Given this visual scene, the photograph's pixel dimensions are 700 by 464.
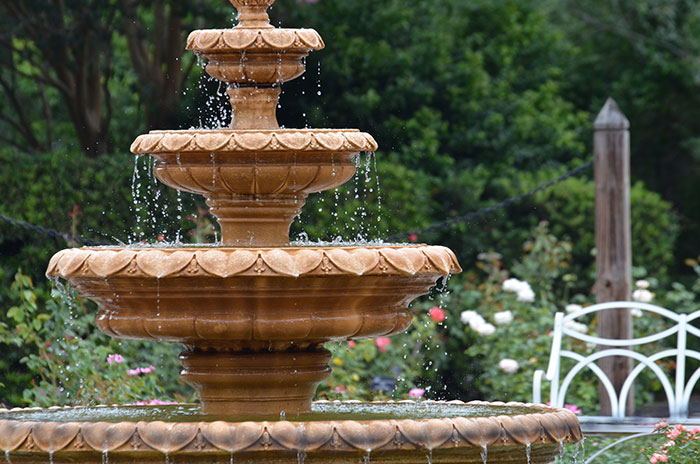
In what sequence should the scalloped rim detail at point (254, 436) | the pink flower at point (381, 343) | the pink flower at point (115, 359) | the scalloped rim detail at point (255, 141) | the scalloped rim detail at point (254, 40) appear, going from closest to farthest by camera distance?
the scalloped rim detail at point (254, 436)
the scalloped rim detail at point (255, 141)
the scalloped rim detail at point (254, 40)
the pink flower at point (115, 359)
the pink flower at point (381, 343)

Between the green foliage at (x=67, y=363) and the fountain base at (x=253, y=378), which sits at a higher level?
the fountain base at (x=253, y=378)

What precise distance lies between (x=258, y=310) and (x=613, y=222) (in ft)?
13.3

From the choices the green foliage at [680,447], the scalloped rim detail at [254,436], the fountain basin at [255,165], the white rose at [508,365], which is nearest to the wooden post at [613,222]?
the white rose at [508,365]

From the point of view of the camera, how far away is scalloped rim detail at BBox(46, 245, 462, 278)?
3.66 metres

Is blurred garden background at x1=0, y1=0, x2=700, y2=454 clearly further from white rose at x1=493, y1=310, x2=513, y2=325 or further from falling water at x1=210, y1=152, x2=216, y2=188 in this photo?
falling water at x1=210, y1=152, x2=216, y2=188

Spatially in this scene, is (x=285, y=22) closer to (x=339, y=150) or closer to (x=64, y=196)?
(x=64, y=196)

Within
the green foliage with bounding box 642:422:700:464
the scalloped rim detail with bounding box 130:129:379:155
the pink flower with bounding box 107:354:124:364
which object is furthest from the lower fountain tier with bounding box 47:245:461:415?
the pink flower with bounding box 107:354:124:364

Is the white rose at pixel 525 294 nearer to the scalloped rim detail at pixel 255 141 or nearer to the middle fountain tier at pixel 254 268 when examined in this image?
the middle fountain tier at pixel 254 268

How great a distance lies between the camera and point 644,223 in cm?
1073

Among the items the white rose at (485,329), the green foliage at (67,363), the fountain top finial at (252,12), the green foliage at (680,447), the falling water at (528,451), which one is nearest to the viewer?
the falling water at (528,451)

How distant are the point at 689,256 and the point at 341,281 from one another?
12068 mm

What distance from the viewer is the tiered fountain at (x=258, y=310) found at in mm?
3441

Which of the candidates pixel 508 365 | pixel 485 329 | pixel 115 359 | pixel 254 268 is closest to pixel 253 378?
pixel 254 268

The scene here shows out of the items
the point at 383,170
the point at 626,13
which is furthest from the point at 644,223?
the point at 626,13
